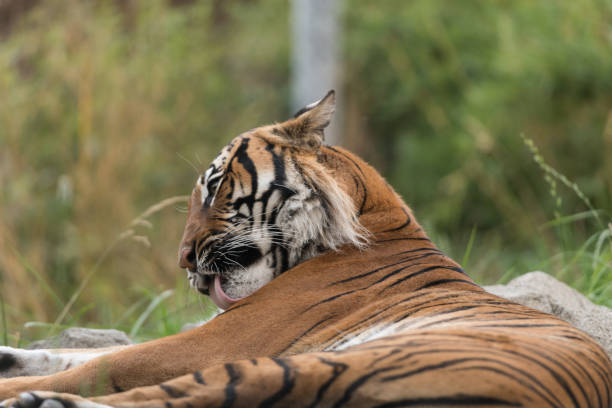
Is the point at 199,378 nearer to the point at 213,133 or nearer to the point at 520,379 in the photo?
the point at 520,379

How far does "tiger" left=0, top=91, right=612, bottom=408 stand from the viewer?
1888mm

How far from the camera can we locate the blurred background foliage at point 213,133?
5484 millimetres

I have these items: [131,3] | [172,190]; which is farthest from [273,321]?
[131,3]

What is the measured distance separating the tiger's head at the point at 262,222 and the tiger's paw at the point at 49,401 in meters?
0.94

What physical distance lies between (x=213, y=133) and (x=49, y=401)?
20.6 ft

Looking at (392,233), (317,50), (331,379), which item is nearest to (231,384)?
(331,379)

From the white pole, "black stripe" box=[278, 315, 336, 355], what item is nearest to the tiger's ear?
"black stripe" box=[278, 315, 336, 355]

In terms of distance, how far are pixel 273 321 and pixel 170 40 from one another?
5.72 meters

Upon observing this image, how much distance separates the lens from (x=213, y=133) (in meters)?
8.12

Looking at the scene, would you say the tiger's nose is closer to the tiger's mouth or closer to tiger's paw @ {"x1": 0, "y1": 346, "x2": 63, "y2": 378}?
the tiger's mouth

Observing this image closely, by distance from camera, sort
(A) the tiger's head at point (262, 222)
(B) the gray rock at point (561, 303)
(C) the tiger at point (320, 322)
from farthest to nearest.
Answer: (B) the gray rock at point (561, 303), (A) the tiger's head at point (262, 222), (C) the tiger at point (320, 322)

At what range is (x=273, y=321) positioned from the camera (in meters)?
2.55

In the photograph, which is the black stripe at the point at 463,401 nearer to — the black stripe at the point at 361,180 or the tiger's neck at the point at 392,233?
the tiger's neck at the point at 392,233

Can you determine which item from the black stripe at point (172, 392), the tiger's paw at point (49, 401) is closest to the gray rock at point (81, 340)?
the tiger's paw at point (49, 401)
